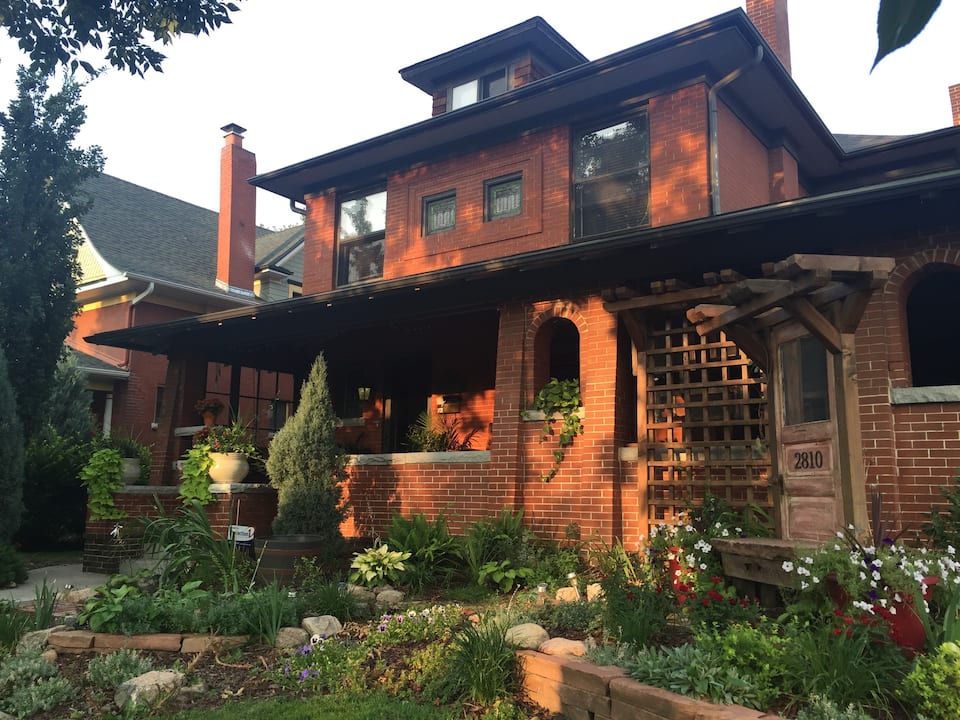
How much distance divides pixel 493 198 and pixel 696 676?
9.36 metres

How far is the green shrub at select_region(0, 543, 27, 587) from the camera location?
343 inches

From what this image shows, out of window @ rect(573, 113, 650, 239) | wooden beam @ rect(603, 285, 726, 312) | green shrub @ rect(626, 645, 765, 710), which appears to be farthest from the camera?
window @ rect(573, 113, 650, 239)

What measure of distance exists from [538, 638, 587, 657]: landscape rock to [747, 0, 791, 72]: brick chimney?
40.8 ft

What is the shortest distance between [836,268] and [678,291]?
8.60ft

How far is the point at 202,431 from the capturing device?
10812 mm

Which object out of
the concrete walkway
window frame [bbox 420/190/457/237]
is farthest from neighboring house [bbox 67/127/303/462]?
the concrete walkway

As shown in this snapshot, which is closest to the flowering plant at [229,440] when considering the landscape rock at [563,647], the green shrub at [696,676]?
the landscape rock at [563,647]

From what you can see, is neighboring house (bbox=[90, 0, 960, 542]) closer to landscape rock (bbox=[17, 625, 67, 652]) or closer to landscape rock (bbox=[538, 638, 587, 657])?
landscape rock (bbox=[538, 638, 587, 657])

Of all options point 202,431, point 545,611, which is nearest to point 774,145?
point 545,611

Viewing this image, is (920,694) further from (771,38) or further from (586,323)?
(771,38)

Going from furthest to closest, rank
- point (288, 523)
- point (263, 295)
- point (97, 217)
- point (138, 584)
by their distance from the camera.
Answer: point (263, 295) → point (97, 217) → point (288, 523) → point (138, 584)

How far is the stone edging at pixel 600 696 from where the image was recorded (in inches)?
142

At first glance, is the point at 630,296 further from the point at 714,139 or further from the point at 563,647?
the point at 563,647

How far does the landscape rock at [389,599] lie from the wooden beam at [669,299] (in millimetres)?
3595
